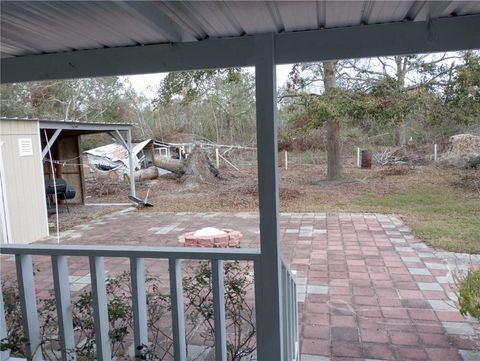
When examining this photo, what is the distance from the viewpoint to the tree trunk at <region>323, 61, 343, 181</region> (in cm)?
929

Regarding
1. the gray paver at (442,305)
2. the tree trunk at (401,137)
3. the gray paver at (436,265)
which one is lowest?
the gray paver at (436,265)

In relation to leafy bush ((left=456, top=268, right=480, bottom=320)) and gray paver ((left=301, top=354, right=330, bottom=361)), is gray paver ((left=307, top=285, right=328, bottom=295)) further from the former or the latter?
leafy bush ((left=456, top=268, right=480, bottom=320))

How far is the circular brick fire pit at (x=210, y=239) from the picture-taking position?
422 centimetres

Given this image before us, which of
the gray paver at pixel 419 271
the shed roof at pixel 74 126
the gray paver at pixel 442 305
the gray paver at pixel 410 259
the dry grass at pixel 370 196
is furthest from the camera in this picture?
the shed roof at pixel 74 126

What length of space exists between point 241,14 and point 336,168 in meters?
9.38

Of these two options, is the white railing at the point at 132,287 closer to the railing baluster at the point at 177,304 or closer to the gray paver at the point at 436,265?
the railing baluster at the point at 177,304

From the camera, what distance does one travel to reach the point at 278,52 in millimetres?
1354

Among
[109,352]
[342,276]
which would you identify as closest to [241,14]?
[109,352]

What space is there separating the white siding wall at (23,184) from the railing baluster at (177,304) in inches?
190

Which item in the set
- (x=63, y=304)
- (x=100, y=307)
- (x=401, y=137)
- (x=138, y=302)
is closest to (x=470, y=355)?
(x=138, y=302)

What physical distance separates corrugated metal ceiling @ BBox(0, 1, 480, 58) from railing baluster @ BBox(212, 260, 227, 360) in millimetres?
856

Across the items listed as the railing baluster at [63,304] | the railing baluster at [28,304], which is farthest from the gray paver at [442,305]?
the railing baluster at [28,304]

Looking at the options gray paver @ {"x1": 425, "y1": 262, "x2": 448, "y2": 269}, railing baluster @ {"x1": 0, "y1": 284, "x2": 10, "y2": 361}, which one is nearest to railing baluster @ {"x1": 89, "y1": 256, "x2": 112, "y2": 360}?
railing baluster @ {"x1": 0, "y1": 284, "x2": 10, "y2": 361}

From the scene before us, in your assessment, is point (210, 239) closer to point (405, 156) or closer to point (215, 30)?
point (215, 30)
